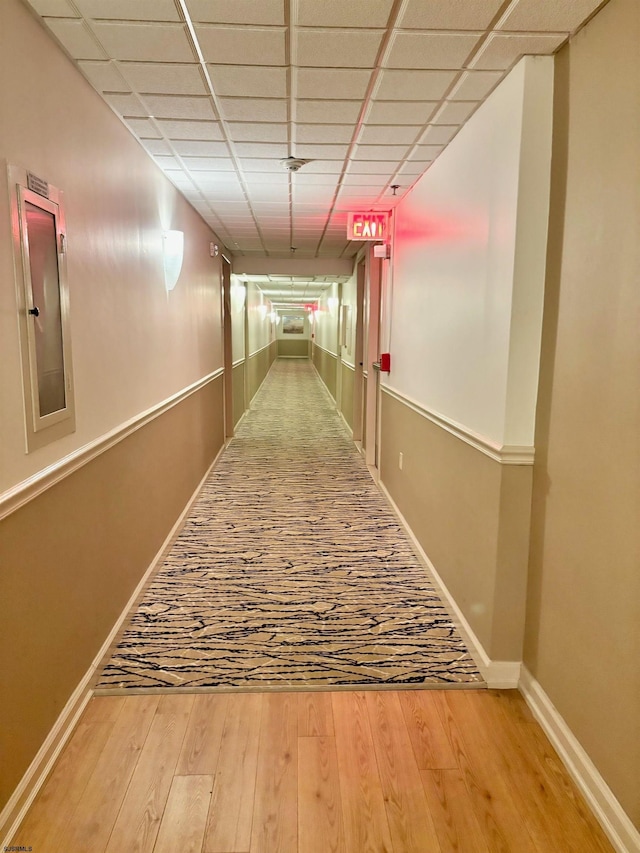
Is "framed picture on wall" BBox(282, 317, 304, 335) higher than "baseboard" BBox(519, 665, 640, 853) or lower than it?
higher

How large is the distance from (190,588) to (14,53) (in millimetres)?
2605

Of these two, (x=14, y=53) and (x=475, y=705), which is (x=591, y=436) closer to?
(x=475, y=705)

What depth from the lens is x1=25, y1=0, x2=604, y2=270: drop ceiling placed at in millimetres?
1887

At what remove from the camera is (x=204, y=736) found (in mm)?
2137

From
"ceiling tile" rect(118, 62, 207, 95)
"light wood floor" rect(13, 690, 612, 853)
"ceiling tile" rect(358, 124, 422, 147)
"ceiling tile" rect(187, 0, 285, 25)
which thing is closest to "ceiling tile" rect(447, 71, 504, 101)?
"ceiling tile" rect(358, 124, 422, 147)

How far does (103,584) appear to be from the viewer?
2621 millimetres

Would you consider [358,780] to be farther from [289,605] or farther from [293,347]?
[293,347]

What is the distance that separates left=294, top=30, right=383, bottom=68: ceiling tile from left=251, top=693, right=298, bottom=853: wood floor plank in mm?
2521

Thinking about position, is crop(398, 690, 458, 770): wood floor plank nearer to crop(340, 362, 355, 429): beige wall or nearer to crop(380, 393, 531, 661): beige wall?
crop(380, 393, 531, 661): beige wall

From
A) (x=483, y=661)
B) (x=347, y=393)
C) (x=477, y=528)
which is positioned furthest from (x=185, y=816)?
(x=347, y=393)

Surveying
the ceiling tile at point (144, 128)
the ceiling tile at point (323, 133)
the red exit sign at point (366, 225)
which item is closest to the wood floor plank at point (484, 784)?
the ceiling tile at point (323, 133)

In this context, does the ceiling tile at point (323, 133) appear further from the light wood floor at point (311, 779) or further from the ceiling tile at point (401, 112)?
the light wood floor at point (311, 779)

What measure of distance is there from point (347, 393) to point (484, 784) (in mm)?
7494

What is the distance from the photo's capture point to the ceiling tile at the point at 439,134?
293cm
